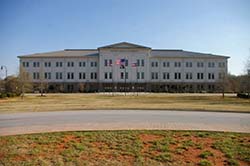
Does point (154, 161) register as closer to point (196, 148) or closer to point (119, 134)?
point (196, 148)

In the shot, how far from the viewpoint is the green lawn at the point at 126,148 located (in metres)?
6.88

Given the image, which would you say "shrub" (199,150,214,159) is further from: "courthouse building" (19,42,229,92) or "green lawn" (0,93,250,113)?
"courthouse building" (19,42,229,92)

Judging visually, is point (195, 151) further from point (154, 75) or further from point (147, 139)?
point (154, 75)

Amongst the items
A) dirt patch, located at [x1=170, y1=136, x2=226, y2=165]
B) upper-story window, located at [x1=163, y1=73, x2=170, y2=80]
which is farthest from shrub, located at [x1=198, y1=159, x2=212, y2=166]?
upper-story window, located at [x1=163, y1=73, x2=170, y2=80]

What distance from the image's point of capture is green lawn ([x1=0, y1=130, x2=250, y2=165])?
22.6 feet

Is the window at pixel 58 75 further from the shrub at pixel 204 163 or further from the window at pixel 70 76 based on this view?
the shrub at pixel 204 163

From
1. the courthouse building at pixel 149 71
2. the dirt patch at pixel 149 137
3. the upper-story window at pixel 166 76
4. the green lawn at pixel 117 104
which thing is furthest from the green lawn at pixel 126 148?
the upper-story window at pixel 166 76

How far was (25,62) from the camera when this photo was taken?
87500 millimetres

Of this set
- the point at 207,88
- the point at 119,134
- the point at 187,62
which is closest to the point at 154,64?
the point at 187,62

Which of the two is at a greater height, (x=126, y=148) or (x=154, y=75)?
(x=154, y=75)

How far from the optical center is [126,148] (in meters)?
7.91

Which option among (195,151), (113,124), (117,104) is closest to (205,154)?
(195,151)

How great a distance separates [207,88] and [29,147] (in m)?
85.3

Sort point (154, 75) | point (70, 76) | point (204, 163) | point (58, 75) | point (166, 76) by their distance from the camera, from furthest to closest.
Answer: point (58, 75)
point (70, 76)
point (166, 76)
point (154, 75)
point (204, 163)
